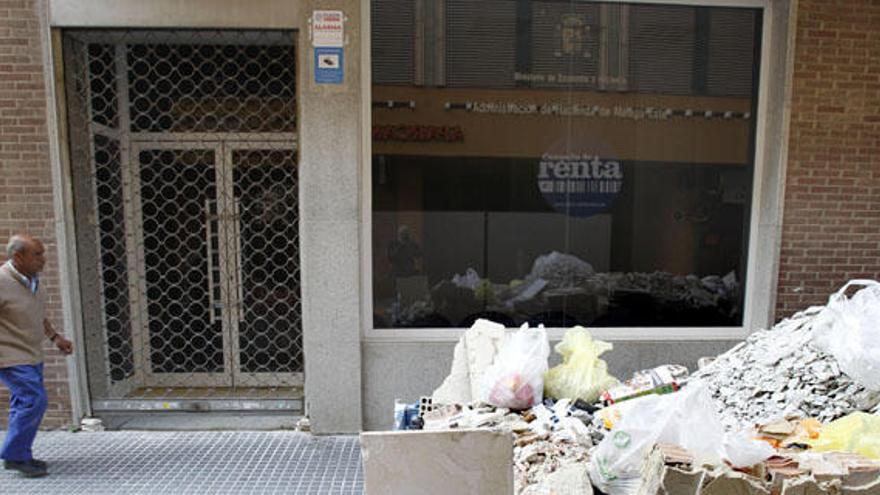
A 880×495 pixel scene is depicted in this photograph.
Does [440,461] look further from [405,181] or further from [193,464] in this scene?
[405,181]

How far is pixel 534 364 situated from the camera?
3137mm

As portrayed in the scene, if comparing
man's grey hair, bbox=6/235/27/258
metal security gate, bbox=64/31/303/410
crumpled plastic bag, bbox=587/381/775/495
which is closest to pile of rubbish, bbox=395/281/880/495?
crumpled plastic bag, bbox=587/381/775/495

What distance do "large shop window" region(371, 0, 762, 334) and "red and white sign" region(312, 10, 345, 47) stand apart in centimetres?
56

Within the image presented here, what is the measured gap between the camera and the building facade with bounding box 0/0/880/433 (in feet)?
14.6

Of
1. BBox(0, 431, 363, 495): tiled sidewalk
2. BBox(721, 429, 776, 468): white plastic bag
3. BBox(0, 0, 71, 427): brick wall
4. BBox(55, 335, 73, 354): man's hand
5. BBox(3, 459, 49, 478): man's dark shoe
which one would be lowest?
BBox(0, 431, 363, 495): tiled sidewalk

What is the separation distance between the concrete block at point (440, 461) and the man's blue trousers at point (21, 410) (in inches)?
126

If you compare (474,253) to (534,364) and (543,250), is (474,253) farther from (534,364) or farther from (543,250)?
(534,364)

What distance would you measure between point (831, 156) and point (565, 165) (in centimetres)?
228

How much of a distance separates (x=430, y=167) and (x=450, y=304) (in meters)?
1.28

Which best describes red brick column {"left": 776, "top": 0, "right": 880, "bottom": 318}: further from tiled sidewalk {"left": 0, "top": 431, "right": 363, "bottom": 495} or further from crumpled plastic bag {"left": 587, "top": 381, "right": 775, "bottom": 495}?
tiled sidewalk {"left": 0, "top": 431, "right": 363, "bottom": 495}

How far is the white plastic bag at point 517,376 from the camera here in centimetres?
302

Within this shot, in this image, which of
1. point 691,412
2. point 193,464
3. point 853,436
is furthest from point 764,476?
point 193,464

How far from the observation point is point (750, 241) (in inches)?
193

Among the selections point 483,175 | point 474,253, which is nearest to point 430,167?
point 483,175
